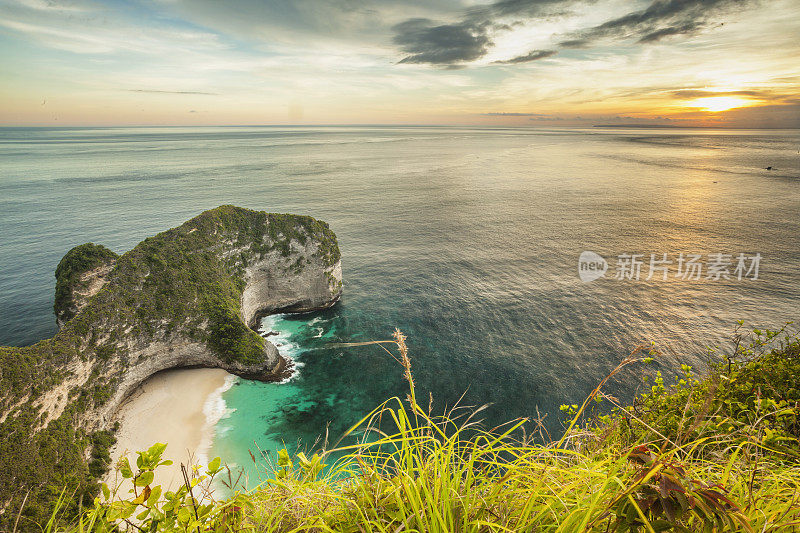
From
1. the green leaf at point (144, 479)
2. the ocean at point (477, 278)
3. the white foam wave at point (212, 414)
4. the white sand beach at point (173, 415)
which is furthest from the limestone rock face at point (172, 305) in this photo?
the green leaf at point (144, 479)

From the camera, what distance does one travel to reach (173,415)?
29688 mm

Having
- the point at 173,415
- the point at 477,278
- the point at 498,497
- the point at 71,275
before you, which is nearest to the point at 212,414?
the point at 173,415

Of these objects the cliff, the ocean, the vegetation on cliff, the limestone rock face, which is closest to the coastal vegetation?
the ocean

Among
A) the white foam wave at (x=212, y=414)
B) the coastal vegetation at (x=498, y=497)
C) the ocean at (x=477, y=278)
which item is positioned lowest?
the white foam wave at (x=212, y=414)

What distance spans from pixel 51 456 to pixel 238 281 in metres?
20.9

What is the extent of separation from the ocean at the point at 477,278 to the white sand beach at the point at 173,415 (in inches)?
50.9

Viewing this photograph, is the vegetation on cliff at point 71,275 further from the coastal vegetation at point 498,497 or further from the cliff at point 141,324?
the coastal vegetation at point 498,497

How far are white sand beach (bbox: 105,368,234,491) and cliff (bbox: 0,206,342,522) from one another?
3.65 ft

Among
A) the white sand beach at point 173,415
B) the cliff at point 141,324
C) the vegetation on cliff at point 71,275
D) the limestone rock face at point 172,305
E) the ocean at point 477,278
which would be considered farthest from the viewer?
the vegetation on cliff at point 71,275

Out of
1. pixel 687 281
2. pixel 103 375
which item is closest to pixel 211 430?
pixel 103 375

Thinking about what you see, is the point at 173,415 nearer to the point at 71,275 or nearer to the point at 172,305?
the point at 172,305

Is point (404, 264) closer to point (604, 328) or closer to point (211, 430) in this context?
point (604, 328)

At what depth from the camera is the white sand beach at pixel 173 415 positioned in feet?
88.9

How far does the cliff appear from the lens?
2148cm
